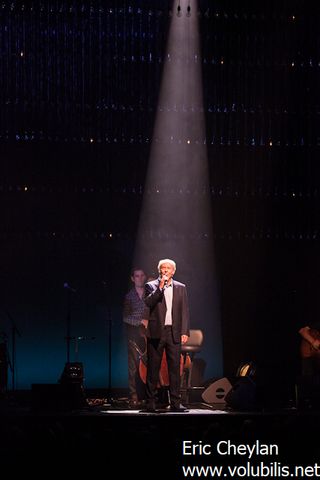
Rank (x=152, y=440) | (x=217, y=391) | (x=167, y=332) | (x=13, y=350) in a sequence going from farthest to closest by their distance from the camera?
(x=13, y=350) < (x=217, y=391) < (x=167, y=332) < (x=152, y=440)

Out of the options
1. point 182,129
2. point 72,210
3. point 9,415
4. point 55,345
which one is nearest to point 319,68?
point 182,129

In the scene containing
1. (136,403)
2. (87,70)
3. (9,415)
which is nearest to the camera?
(9,415)

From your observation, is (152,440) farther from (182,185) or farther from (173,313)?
(182,185)

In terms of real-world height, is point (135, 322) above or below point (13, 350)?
above

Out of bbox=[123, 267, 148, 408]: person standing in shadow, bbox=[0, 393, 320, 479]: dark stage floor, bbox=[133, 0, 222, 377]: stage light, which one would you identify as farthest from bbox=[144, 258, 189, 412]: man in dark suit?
bbox=[133, 0, 222, 377]: stage light

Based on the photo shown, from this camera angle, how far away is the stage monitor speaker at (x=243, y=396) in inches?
403

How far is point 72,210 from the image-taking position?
1273 centimetres

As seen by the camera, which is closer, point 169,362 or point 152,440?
point 152,440

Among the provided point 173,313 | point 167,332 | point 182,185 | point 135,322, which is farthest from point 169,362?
point 182,185

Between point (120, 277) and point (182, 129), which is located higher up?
point (182, 129)

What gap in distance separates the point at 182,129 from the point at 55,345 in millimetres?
3320

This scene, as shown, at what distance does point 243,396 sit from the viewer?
33.7 ft

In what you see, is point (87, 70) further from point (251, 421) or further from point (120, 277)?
point (251, 421)

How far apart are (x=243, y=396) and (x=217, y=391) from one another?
0.77m
